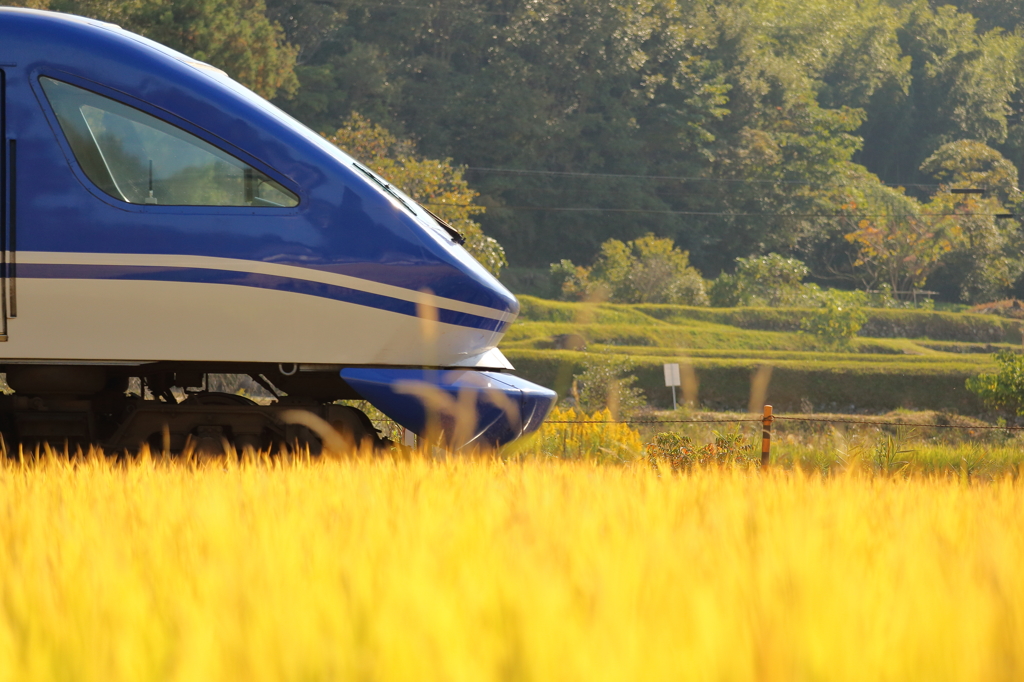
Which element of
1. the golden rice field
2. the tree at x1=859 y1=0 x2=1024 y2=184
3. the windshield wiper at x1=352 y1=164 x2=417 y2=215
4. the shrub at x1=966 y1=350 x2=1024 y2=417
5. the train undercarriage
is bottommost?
the shrub at x1=966 y1=350 x2=1024 y2=417

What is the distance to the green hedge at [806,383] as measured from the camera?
89.8ft

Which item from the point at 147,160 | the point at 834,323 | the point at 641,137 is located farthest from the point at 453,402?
the point at 641,137

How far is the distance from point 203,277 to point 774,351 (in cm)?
3141

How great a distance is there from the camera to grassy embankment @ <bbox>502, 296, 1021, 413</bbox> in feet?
90.4

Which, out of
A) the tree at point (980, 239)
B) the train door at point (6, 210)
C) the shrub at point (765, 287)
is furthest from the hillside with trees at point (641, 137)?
the train door at point (6, 210)

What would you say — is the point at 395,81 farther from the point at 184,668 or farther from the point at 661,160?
the point at 184,668

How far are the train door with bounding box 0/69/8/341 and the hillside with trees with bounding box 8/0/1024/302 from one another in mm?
46935

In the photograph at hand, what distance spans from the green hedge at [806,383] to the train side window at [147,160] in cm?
2219

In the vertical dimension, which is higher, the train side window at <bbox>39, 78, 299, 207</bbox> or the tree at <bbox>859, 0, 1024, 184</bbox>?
the tree at <bbox>859, 0, 1024, 184</bbox>

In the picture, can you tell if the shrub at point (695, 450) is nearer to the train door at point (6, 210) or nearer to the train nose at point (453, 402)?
the train nose at point (453, 402)

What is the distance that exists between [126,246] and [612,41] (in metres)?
58.9

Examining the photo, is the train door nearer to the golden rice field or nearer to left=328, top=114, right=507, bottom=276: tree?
the golden rice field

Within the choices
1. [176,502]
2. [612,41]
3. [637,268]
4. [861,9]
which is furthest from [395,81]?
[176,502]

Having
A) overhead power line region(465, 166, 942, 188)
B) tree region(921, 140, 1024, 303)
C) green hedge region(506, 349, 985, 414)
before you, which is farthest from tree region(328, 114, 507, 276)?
tree region(921, 140, 1024, 303)
